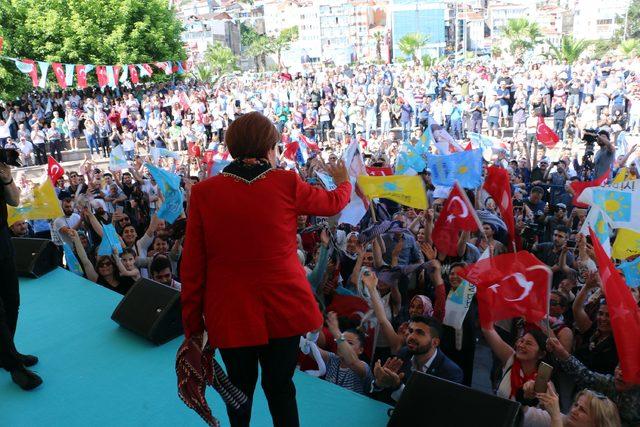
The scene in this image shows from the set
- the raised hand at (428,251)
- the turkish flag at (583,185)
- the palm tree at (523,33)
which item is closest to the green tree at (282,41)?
the palm tree at (523,33)

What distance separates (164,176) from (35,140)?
13.0m

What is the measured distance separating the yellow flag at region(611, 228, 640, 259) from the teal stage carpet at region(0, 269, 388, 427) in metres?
2.62

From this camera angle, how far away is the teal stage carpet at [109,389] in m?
2.68

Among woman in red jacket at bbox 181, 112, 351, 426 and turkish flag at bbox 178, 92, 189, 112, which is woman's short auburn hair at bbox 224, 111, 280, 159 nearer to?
woman in red jacket at bbox 181, 112, 351, 426

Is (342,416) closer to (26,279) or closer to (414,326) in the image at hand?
(414,326)

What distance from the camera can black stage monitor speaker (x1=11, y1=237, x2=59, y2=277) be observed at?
14.8ft

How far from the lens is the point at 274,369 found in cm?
211

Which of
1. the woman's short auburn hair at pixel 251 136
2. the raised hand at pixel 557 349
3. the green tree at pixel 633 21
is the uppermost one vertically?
the green tree at pixel 633 21

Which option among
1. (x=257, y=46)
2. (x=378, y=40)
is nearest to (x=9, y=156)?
(x=378, y=40)

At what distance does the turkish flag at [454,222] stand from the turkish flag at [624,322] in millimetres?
1931

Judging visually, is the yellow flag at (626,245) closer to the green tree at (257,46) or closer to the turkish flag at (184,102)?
the turkish flag at (184,102)

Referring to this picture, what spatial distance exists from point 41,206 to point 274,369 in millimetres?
4177

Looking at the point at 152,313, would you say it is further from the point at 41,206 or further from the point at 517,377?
the point at 41,206

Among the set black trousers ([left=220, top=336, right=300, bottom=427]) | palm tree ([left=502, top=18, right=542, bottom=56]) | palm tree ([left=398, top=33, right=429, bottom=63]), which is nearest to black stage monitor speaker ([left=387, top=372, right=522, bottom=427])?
black trousers ([left=220, top=336, right=300, bottom=427])
